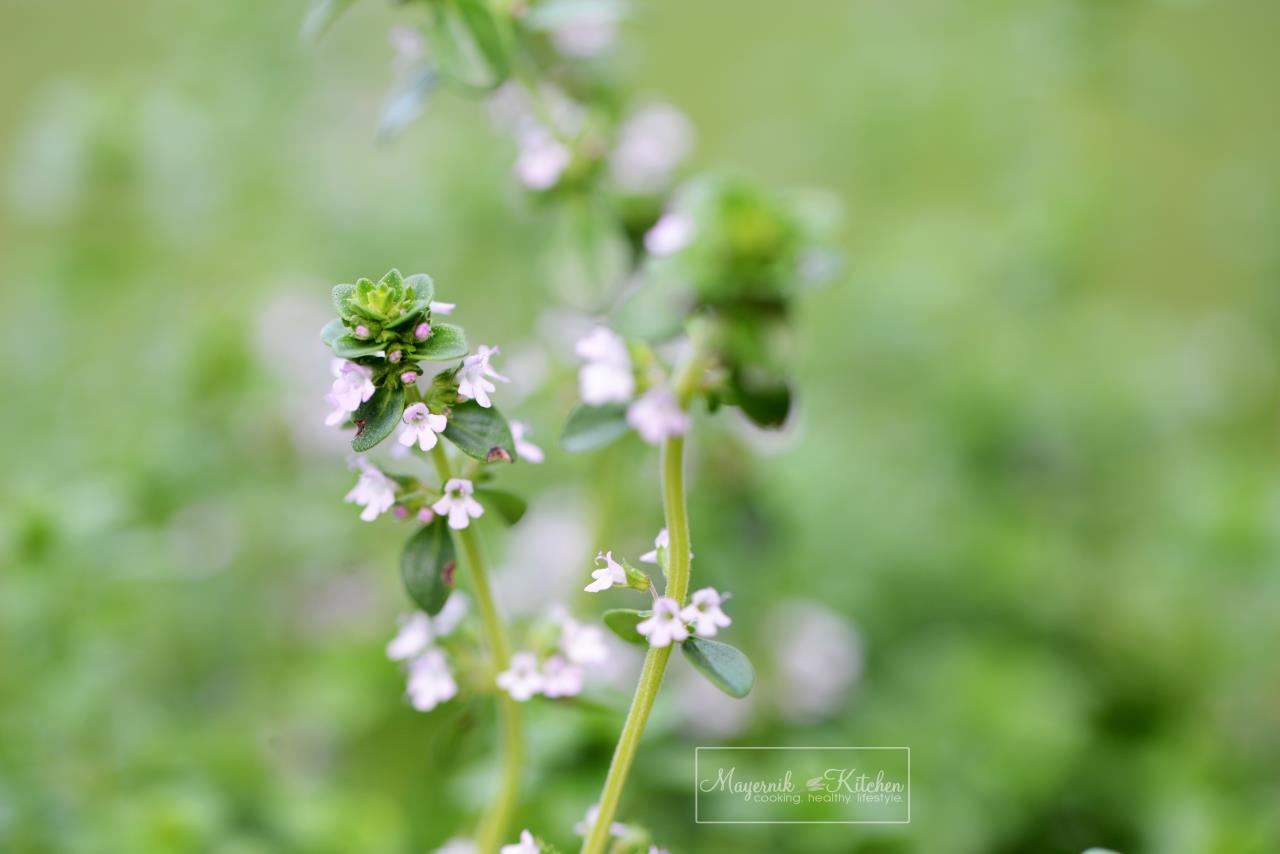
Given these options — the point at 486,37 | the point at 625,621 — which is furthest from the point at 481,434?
the point at 486,37

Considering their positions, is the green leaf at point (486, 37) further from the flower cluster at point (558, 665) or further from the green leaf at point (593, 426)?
the flower cluster at point (558, 665)

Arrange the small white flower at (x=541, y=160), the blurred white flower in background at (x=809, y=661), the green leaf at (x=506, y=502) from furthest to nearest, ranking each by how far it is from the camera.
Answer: the blurred white flower in background at (x=809, y=661) < the small white flower at (x=541, y=160) < the green leaf at (x=506, y=502)

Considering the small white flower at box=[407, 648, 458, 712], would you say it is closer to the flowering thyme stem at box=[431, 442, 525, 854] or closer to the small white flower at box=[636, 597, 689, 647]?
the flowering thyme stem at box=[431, 442, 525, 854]

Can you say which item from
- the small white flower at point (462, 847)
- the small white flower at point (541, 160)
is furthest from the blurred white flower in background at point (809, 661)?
the small white flower at point (541, 160)

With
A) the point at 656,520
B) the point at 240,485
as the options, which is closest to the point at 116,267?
the point at 240,485

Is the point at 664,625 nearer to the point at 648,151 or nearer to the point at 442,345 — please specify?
the point at 442,345
